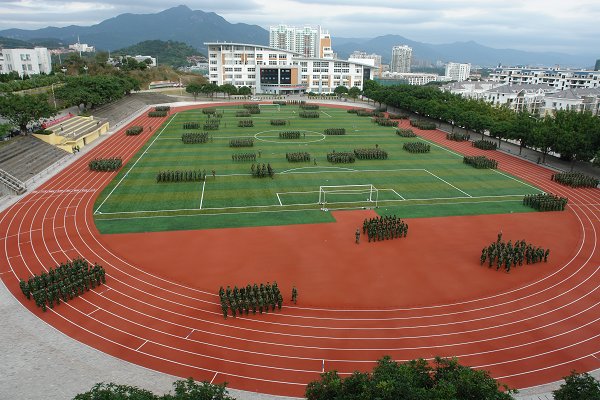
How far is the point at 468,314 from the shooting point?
59.2 ft

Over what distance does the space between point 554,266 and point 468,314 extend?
7869 millimetres

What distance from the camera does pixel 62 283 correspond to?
1855 cm

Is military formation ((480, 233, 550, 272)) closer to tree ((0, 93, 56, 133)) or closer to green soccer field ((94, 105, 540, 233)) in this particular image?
green soccer field ((94, 105, 540, 233))

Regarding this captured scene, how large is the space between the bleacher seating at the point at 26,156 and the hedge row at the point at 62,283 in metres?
18.4

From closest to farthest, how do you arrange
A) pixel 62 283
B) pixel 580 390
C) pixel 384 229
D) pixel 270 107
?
pixel 580 390 < pixel 62 283 < pixel 384 229 < pixel 270 107

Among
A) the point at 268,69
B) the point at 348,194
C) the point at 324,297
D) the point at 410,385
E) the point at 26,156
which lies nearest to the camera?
the point at 410,385

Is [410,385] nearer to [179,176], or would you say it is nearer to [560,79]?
[179,176]

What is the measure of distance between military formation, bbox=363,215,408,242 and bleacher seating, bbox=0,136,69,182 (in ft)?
90.9

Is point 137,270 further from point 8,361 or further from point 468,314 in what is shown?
point 468,314

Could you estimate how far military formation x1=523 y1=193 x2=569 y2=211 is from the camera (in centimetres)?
3041

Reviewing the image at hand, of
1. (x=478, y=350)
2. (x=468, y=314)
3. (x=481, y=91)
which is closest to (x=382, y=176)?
(x=468, y=314)

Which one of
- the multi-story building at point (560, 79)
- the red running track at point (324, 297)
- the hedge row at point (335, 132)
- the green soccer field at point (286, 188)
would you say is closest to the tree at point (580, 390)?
the red running track at point (324, 297)

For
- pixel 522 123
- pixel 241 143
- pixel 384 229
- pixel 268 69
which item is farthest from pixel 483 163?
pixel 268 69

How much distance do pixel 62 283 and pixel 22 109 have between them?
29.8 metres
